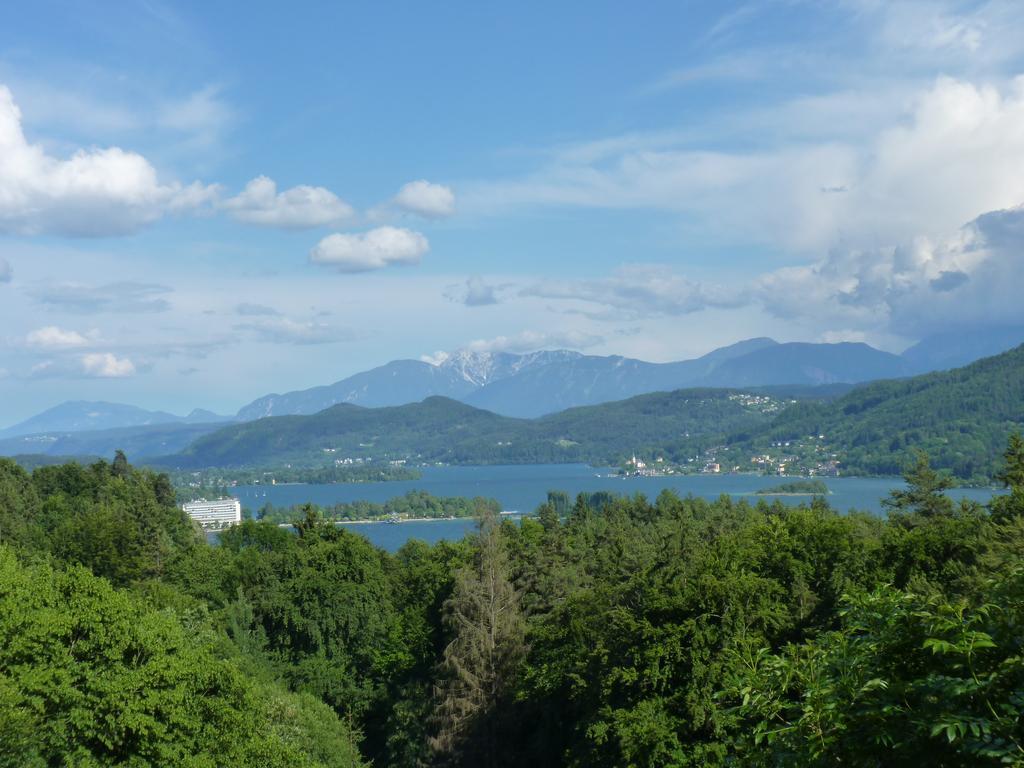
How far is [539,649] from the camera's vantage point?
2634 centimetres

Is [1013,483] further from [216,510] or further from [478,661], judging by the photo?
[216,510]

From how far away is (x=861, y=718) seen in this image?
15.4ft

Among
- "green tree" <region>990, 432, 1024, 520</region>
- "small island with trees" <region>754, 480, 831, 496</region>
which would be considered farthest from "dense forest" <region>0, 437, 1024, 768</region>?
"small island with trees" <region>754, 480, 831, 496</region>

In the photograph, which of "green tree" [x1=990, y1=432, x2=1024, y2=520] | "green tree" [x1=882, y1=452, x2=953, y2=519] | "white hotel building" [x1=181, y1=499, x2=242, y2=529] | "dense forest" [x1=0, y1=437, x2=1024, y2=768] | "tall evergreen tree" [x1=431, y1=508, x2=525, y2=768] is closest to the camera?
"dense forest" [x1=0, y1=437, x2=1024, y2=768]

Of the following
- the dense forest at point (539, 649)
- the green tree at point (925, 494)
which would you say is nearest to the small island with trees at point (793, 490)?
the green tree at point (925, 494)

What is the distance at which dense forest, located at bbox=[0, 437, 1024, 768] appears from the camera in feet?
15.8

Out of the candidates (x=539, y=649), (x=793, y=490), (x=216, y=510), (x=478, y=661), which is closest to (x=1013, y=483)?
(x=539, y=649)

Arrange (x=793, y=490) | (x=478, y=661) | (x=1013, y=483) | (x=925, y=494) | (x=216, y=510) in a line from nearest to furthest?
1. (x=478, y=661)
2. (x=1013, y=483)
3. (x=925, y=494)
4. (x=793, y=490)
5. (x=216, y=510)

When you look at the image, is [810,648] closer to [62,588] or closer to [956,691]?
[956,691]

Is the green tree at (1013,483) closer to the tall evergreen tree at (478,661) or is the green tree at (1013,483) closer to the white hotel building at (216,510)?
the tall evergreen tree at (478,661)

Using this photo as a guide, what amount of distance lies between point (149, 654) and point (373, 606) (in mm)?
19563

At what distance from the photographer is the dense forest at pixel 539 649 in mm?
4820

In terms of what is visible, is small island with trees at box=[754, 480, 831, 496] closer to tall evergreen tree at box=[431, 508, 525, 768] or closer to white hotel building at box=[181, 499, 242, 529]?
white hotel building at box=[181, 499, 242, 529]

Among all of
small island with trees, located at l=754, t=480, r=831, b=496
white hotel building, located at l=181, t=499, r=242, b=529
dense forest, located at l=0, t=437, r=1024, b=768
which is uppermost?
dense forest, located at l=0, t=437, r=1024, b=768
